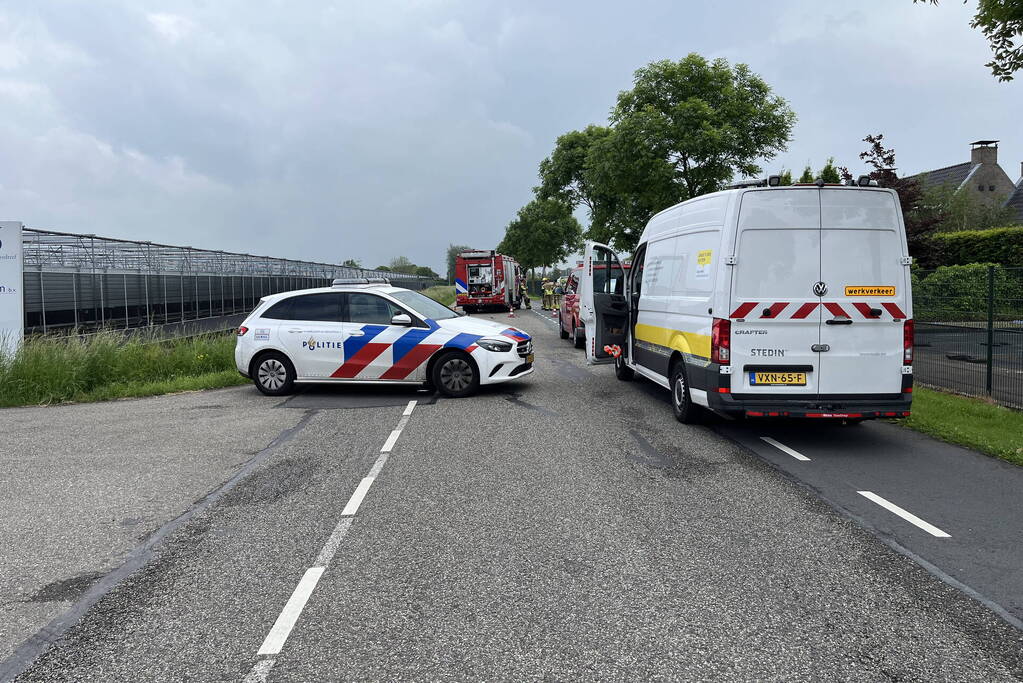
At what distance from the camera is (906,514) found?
17.8ft

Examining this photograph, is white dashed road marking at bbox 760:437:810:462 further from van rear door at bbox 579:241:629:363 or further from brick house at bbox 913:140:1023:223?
brick house at bbox 913:140:1023:223

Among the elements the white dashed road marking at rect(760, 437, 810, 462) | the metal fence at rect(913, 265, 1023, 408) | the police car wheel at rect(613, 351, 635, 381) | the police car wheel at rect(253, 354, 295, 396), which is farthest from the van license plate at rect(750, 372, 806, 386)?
the police car wheel at rect(253, 354, 295, 396)

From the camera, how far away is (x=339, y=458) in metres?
7.31

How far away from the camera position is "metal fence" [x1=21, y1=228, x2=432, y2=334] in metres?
16.7

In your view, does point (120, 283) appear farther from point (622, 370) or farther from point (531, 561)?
point (531, 561)

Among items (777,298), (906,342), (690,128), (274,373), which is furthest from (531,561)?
(690,128)

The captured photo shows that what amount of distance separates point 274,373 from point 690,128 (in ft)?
59.4

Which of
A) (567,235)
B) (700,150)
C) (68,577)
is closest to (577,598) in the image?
(68,577)

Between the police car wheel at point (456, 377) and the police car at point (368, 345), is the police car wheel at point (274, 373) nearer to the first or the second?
the police car at point (368, 345)

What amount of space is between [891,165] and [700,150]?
698 cm

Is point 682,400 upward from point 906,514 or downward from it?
upward

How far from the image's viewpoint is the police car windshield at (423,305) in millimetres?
11484

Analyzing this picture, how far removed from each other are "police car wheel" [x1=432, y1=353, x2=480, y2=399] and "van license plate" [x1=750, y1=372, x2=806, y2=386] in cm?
448

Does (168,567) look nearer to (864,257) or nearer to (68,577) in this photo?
(68,577)
